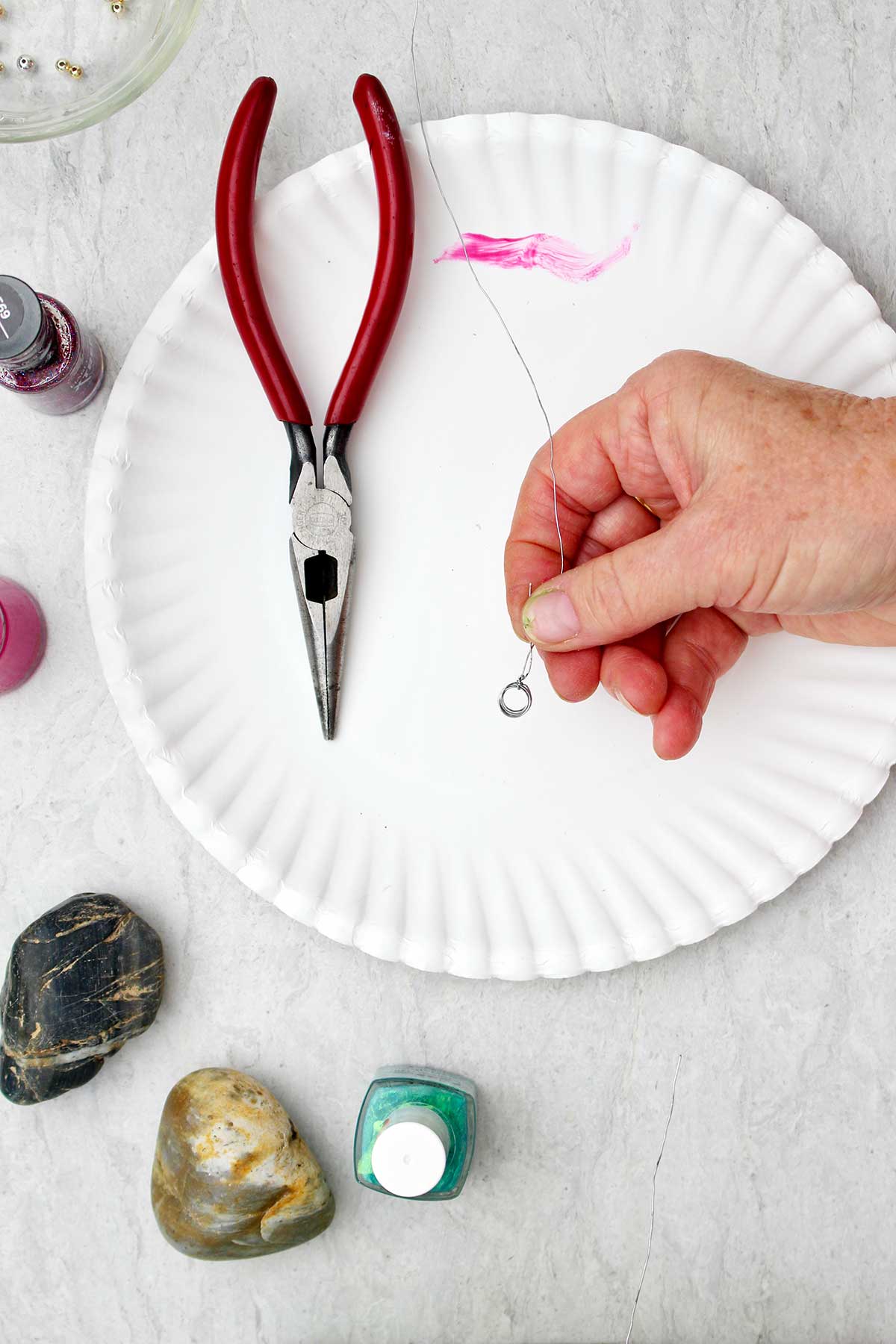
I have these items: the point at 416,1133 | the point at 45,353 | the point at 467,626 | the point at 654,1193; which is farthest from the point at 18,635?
the point at 654,1193

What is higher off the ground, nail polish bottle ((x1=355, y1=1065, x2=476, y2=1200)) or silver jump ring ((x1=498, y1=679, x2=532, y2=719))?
silver jump ring ((x1=498, y1=679, x2=532, y2=719))

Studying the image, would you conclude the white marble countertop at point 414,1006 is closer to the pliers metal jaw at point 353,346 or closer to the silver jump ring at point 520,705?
the pliers metal jaw at point 353,346

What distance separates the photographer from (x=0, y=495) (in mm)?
648

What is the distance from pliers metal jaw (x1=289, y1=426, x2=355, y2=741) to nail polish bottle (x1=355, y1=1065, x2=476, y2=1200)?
0.23 metres

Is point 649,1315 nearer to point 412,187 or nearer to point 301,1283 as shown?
point 301,1283

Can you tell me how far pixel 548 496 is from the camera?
0.60m

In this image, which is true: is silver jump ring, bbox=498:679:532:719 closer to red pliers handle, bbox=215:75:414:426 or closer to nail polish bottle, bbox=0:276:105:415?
red pliers handle, bbox=215:75:414:426

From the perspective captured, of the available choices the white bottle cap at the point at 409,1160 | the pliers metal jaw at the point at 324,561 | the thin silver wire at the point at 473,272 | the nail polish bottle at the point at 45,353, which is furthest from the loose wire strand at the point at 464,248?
the white bottle cap at the point at 409,1160

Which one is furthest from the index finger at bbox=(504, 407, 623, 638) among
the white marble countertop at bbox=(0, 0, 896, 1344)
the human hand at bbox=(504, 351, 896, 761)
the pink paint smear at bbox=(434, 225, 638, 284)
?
the white marble countertop at bbox=(0, 0, 896, 1344)

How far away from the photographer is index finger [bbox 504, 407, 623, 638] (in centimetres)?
58

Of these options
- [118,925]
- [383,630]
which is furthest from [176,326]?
[118,925]

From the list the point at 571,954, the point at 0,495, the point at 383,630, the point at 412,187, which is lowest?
the point at 571,954

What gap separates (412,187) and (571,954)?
0.47 m

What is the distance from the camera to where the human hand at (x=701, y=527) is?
1.63ft
